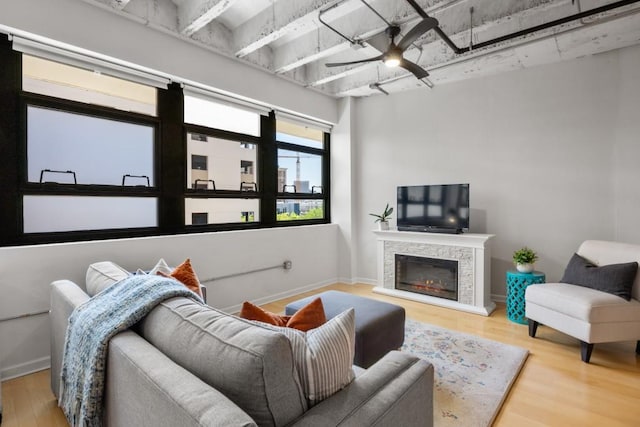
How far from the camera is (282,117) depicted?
4.46 meters

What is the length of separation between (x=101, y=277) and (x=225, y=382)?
1.47m

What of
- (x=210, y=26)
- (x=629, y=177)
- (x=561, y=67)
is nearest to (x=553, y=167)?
(x=629, y=177)

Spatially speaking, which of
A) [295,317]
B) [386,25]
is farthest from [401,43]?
[295,317]

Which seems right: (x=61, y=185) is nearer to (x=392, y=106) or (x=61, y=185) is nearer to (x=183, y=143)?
(x=183, y=143)

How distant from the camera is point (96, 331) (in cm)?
126

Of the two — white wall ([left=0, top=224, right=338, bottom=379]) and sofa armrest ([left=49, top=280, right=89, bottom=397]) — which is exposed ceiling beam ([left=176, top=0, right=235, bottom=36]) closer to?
white wall ([left=0, top=224, right=338, bottom=379])

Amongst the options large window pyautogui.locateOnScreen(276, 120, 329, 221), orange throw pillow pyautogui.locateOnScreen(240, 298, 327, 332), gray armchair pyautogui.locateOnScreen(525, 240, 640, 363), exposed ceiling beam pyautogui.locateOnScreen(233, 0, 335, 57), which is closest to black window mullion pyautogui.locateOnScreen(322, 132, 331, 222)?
large window pyautogui.locateOnScreen(276, 120, 329, 221)

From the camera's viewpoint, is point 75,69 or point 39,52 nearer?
point 39,52

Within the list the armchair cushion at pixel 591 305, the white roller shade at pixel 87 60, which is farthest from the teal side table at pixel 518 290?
the white roller shade at pixel 87 60

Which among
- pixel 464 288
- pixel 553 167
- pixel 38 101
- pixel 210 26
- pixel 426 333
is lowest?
pixel 426 333

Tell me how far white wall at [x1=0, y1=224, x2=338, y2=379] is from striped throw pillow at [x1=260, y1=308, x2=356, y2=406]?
7.73 ft

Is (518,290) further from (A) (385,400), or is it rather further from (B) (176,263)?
(B) (176,263)

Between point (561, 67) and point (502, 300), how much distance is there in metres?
2.81

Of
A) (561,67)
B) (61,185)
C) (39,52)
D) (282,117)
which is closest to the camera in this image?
(39,52)
